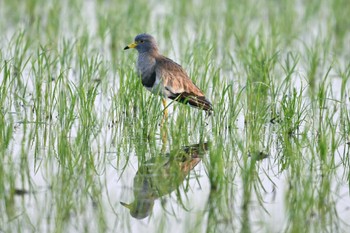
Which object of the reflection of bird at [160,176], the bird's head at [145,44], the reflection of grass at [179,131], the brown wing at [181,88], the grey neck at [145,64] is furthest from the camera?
the bird's head at [145,44]

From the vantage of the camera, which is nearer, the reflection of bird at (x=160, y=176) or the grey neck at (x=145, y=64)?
the reflection of bird at (x=160, y=176)

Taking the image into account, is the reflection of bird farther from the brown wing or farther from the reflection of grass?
the brown wing

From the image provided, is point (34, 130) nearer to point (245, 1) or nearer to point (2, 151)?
point (2, 151)

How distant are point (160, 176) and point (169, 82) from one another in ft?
5.07

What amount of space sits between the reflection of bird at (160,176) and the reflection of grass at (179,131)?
0.35 feet

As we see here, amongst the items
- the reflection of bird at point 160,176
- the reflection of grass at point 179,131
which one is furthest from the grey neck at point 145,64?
the reflection of bird at point 160,176

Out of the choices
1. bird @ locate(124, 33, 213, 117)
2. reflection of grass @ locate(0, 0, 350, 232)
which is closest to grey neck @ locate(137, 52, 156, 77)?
bird @ locate(124, 33, 213, 117)

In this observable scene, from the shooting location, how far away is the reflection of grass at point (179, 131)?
16.0 feet

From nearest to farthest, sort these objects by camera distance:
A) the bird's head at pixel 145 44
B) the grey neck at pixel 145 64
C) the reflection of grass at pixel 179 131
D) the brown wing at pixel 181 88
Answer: the reflection of grass at pixel 179 131, the brown wing at pixel 181 88, the grey neck at pixel 145 64, the bird's head at pixel 145 44

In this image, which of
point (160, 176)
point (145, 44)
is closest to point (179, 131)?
point (160, 176)

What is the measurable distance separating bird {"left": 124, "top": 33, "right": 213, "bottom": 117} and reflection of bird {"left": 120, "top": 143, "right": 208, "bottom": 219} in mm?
645

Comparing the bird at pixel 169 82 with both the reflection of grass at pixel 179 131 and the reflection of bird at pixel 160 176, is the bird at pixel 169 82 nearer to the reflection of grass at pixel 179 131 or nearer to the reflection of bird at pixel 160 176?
the reflection of grass at pixel 179 131

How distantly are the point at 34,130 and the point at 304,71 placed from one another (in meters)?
3.34

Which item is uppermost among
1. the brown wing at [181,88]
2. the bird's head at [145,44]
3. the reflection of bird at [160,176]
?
the bird's head at [145,44]
